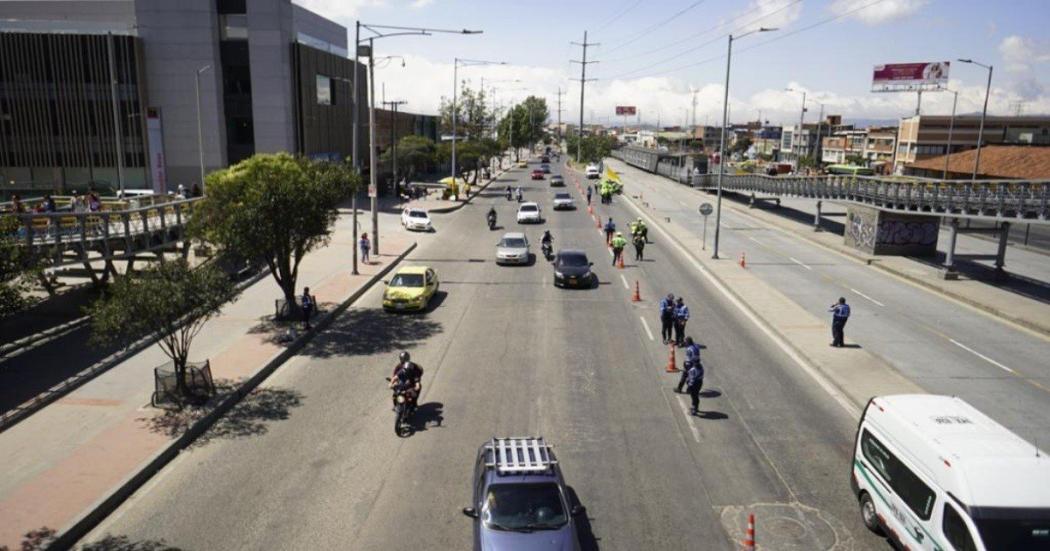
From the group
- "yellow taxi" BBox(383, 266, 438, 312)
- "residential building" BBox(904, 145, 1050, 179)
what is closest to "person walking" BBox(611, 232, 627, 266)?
"yellow taxi" BBox(383, 266, 438, 312)

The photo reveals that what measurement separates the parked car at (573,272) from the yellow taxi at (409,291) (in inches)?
217

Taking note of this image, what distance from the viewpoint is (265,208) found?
2053cm

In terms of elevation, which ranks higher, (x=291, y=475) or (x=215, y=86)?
(x=215, y=86)

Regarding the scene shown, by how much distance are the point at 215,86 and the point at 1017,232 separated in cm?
6604

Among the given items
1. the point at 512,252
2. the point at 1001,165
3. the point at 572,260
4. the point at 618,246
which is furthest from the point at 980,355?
the point at 1001,165

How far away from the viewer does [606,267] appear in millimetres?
33906

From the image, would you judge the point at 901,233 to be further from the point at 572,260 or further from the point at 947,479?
the point at 947,479

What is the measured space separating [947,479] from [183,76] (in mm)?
58665

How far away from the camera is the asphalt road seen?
10992 mm

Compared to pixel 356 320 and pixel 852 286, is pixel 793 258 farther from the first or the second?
pixel 356 320

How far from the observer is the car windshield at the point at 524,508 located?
9656 mm

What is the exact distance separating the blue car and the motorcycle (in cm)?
411

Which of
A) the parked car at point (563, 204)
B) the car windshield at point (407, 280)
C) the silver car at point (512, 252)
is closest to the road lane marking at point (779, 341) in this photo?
the silver car at point (512, 252)

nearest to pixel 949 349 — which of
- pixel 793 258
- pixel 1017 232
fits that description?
pixel 793 258
